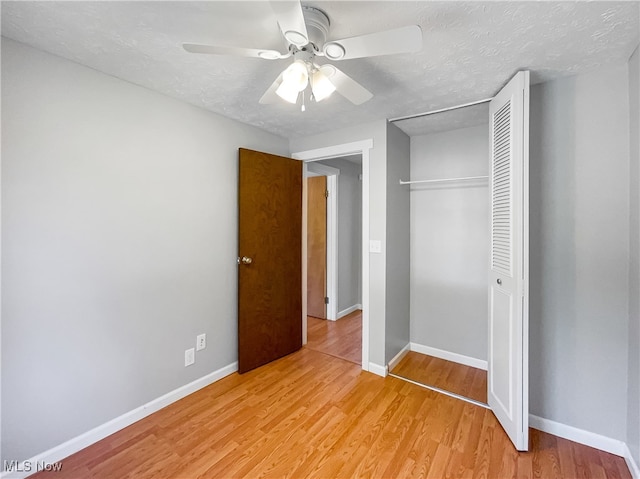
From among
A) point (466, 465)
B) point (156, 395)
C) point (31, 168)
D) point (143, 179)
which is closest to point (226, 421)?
point (156, 395)

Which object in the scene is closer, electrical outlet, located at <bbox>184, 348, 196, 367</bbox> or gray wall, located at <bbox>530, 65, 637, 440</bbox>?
gray wall, located at <bbox>530, 65, 637, 440</bbox>

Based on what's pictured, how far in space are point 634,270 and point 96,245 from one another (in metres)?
3.06

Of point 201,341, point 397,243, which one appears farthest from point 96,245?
point 397,243

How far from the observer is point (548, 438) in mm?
1796

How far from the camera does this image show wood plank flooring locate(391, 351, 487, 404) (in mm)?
2311

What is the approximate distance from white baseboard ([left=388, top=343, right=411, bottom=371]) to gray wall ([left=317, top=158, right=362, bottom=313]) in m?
1.27

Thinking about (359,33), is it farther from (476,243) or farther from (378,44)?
(476,243)

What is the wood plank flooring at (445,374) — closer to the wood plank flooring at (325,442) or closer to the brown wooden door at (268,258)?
the wood plank flooring at (325,442)

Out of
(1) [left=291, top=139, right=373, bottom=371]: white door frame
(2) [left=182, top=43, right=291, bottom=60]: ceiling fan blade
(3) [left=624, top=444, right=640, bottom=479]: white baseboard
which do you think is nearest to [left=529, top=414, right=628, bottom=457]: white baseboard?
(3) [left=624, top=444, right=640, bottom=479]: white baseboard

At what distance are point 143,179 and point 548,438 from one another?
10.2 ft

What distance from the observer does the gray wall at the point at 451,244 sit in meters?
2.66

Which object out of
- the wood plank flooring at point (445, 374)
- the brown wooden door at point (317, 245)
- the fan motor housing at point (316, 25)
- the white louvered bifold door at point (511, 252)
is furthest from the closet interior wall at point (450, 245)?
the fan motor housing at point (316, 25)

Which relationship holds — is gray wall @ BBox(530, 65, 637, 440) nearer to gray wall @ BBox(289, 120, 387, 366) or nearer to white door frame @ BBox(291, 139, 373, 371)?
gray wall @ BBox(289, 120, 387, 366)

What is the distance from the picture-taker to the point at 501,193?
6.01 ft
